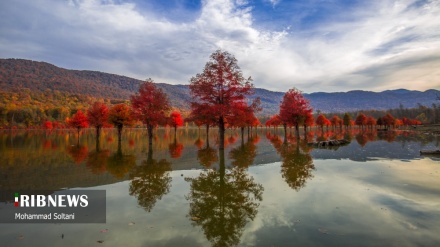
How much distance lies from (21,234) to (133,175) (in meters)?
9.92

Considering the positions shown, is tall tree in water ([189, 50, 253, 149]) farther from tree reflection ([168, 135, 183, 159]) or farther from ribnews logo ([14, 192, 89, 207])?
ribnews logo ([14, 192, 89, 207])

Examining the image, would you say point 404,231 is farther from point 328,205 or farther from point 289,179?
point 289,179

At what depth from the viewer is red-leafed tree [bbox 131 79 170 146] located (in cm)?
3934

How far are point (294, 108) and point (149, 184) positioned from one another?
1716 inches

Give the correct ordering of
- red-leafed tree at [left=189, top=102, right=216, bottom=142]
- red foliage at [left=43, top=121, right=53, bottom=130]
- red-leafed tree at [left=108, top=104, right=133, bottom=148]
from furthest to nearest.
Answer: red foliage at [left=43, top=121, right=53, bottom=130], red-leafed tree at [left=108, top=104, right=133, bottom=148], red-leafed tree at [left=189, top=102, right=216, bottom=142]

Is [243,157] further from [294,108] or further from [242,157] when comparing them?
[294,108]

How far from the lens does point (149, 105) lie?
40000 millimetres

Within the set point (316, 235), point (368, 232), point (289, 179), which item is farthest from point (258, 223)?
point (289, 179)

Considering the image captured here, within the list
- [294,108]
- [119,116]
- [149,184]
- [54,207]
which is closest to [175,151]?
[149,184]

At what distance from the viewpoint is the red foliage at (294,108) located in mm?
53250

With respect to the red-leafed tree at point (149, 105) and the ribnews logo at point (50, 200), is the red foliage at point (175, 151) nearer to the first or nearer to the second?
the red-leafed tree at point (149, 105)

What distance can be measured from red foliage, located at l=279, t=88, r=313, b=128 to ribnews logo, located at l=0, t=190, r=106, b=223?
46.0 m

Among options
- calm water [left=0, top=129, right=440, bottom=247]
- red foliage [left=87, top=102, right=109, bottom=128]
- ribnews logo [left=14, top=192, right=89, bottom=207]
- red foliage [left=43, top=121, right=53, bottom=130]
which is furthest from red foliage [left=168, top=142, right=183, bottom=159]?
red foliage [left=43, top=121, right=53, bottom=130]

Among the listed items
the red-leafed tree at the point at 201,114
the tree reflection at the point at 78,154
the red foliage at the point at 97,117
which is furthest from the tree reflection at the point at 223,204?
the red foliage at the point at 97,117
